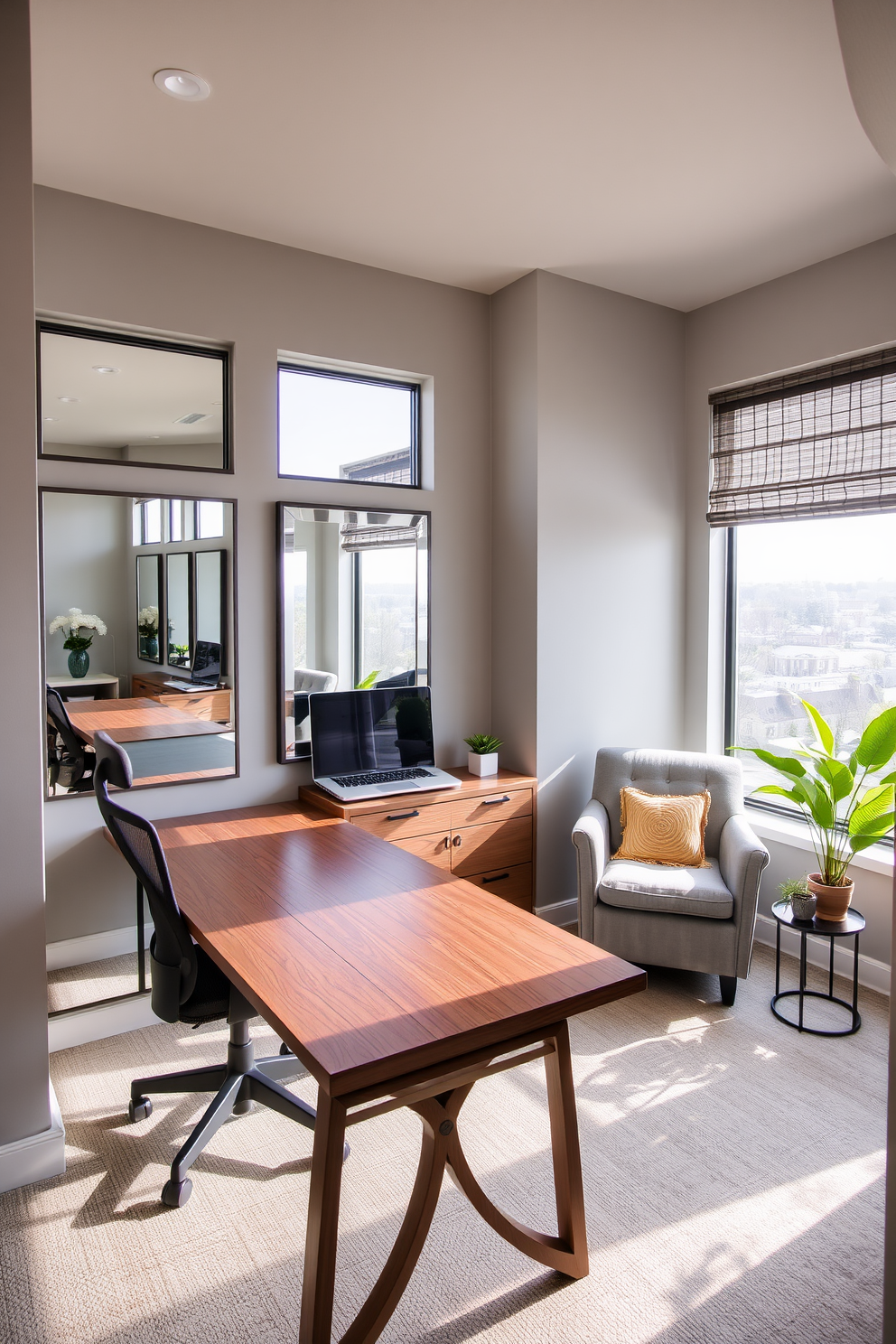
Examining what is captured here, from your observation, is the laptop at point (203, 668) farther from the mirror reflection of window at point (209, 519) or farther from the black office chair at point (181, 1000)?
the black office chair at point (181, 1000)

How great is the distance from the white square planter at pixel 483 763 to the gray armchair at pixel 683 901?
480 mm

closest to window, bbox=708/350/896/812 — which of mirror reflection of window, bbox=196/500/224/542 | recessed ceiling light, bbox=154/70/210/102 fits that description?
mirror reflection of window, bbox=196/500/224/542

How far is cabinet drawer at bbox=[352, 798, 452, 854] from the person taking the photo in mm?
3230

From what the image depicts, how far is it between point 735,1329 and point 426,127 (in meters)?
3.19

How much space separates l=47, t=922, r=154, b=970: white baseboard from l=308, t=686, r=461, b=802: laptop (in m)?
0.91

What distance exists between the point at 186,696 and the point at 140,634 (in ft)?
0.96

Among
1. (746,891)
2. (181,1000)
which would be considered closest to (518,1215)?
(181,1000)

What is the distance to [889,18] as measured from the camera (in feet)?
3.19

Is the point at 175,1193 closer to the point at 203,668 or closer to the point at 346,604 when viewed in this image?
the point at 203,668

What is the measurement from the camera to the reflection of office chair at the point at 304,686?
347 centimetres

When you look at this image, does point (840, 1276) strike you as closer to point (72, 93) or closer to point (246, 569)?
point (246, 569)

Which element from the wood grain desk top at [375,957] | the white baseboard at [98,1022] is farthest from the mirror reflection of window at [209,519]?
the white baseboard at [98,1022]

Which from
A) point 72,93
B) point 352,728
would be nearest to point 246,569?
point 352,728

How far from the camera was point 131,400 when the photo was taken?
3123mm
